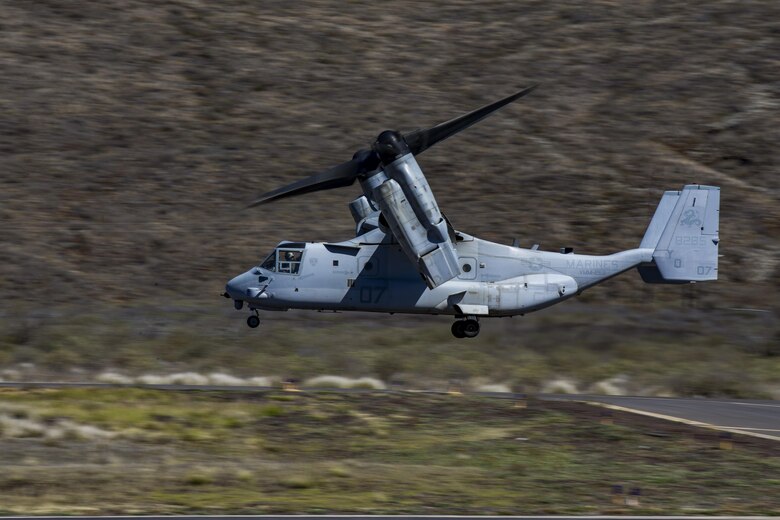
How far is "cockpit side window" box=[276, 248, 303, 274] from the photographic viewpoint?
31370 millimetres

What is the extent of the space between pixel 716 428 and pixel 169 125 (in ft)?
115

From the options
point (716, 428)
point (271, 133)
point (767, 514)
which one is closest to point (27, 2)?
point (271, 133)

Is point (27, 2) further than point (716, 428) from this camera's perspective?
Yes

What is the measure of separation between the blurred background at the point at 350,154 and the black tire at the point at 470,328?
3.16 feet

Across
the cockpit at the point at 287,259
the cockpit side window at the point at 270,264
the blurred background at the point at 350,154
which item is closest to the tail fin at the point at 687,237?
the blurred background at the point at 350,154

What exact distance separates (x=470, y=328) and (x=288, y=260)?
5778 millimetres

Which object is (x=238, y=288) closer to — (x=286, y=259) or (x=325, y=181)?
(x=286, y=259)

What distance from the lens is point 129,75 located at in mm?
Result: 55219

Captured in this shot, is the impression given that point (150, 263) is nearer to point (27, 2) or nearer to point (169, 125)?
point (169, 125)

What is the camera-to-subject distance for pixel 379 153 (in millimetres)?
28625

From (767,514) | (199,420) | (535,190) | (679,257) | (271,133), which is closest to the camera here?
(767,514)

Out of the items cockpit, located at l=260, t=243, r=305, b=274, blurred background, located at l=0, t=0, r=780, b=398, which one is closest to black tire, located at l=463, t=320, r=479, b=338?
blurred background, located at l=0, t=0, r=780, b=398

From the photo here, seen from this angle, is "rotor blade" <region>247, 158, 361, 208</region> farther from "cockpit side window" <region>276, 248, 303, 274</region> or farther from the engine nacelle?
"cockpit side window" <region>276, 248, 303, 274</region>

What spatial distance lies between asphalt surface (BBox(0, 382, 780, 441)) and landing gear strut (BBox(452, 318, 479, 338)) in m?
3.28
